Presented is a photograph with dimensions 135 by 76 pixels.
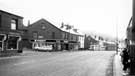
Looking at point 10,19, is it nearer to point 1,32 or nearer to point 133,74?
point 1,32

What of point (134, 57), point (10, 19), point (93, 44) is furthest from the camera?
point (93, 44)

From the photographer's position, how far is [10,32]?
28969 mm

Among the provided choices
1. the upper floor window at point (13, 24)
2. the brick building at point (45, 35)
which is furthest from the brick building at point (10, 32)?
the brick building at point (45, 35)

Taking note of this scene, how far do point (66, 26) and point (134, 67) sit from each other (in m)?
58.0

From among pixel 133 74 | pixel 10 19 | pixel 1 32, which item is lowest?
pixel 133 74

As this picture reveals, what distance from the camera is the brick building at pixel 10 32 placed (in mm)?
27391

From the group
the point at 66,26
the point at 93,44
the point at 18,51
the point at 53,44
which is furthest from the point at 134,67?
the point at 93,44

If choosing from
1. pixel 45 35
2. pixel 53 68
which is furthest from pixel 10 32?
pixel 45 35

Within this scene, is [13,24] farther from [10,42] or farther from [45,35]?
[45,35]

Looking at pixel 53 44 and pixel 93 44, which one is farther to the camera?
pixel 93 44

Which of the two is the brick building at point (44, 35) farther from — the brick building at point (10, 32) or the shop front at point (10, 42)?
the brick building at point (10, 32)

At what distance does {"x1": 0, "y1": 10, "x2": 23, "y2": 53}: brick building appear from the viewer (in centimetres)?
2739

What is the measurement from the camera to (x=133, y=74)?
29.8 ft

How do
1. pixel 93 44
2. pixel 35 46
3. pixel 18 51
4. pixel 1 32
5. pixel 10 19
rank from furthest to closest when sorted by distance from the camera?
pixel 93 44
pixel 35 46
pixel 18 51
pixel 10 19
pixel 1 32
